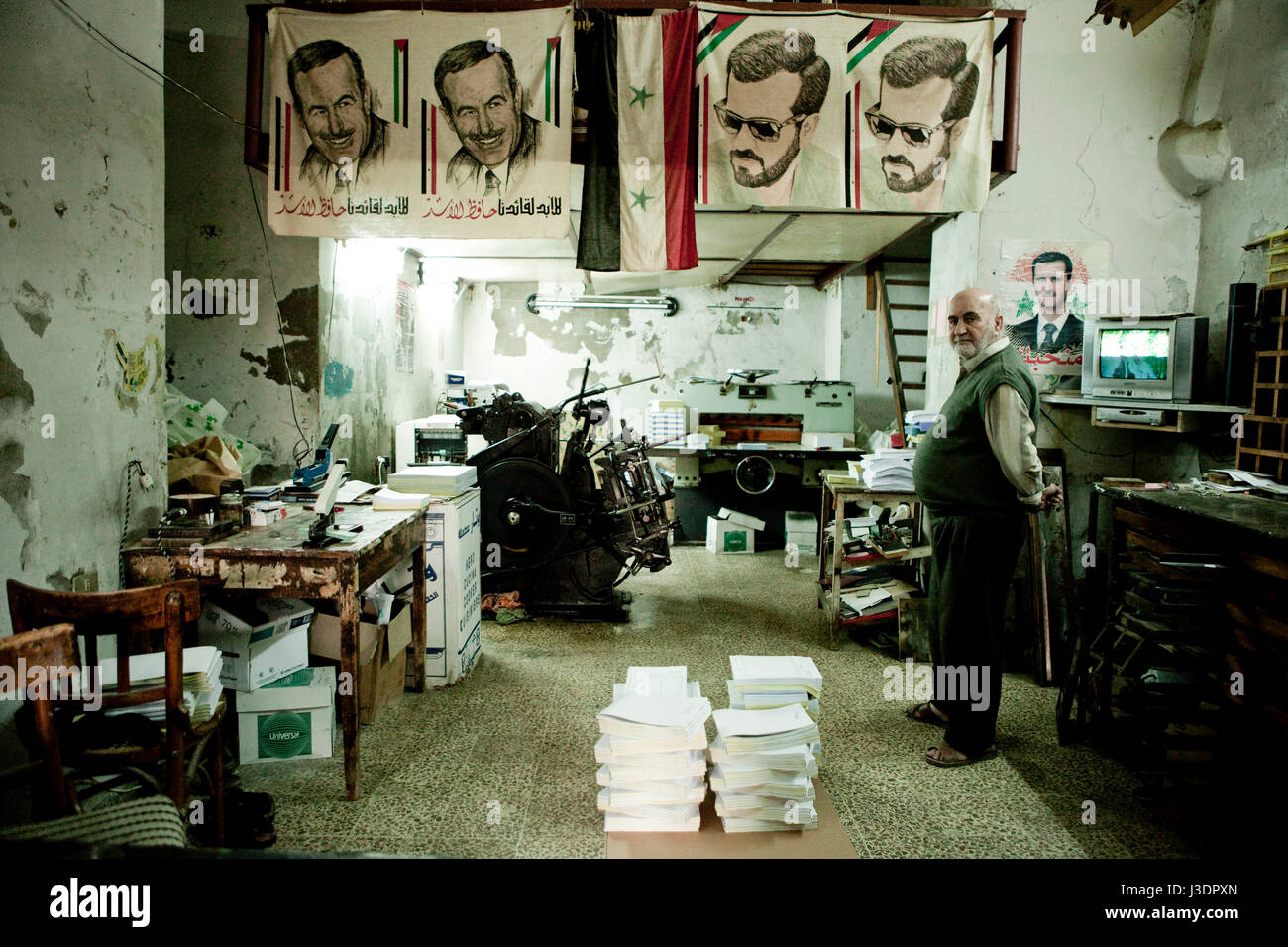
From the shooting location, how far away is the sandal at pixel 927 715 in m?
3.46

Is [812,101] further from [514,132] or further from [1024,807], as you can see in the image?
[1024,807]

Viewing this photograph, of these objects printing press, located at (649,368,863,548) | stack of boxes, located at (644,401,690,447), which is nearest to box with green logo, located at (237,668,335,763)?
printing press, located at (649,368,863,548)

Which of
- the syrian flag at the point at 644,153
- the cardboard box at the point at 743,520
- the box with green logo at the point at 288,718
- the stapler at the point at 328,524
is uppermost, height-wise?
the syrian flag at the point at 644,153

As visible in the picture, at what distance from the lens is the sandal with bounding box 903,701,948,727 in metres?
3.46

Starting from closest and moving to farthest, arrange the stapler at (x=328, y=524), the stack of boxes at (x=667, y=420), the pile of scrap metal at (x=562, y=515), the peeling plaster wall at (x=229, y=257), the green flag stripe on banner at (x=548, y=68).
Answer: the stapler at (x=328, y=524) → the green flag stripe on banner at (x=548, y=68) → the peeling plaster wall at (x=229, y=257) → the pile of scrap metal at (x=562, y=515) → the stack of boxes at (x=667, y=420)

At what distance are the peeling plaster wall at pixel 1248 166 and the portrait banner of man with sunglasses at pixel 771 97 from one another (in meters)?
2.10

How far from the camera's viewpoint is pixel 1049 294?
4.28m

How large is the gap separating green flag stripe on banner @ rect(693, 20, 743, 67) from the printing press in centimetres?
372

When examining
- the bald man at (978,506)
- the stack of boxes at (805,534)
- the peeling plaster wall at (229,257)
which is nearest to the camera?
the bald man at (978,506)

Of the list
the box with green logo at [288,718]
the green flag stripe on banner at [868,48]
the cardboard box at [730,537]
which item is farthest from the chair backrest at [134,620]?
the cardboard box at [730,537]

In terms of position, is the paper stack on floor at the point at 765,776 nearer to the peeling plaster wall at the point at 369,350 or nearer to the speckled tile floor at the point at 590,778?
the speckled tile floor at the point at 590,778

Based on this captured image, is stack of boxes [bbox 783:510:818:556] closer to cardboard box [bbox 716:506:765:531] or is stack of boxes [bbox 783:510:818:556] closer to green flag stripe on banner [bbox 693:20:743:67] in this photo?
cardboard box [bbox 716:506:765:531]

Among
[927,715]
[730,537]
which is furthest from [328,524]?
[730,537]
